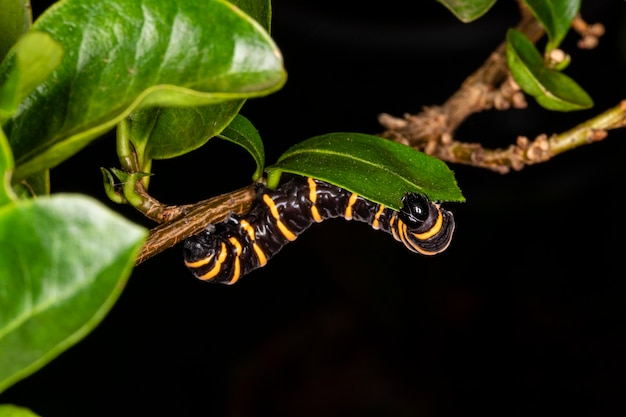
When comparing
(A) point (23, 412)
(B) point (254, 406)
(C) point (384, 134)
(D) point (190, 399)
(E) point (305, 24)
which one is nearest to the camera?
(A) point (23, 412)

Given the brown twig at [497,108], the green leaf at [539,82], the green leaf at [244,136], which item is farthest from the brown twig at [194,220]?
the green leaf at [539,82]

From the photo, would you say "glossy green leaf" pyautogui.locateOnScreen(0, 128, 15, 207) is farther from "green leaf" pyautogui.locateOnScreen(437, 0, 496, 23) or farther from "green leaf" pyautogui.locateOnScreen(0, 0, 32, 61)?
"green leaf" pyautogui.locateOnScreen(437, 0, 496, 23)

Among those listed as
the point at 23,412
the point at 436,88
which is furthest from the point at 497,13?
the point at 23,412

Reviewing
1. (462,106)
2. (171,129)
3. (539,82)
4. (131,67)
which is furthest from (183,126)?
(462,106)

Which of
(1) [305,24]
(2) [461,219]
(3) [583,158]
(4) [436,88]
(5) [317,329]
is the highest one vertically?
(1) [305,24]

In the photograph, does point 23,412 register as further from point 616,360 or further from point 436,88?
point 616,360

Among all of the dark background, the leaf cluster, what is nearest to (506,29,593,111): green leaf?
the leaf cluster

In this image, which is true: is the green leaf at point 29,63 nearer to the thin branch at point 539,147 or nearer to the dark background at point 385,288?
the thin branch at point 539,147
